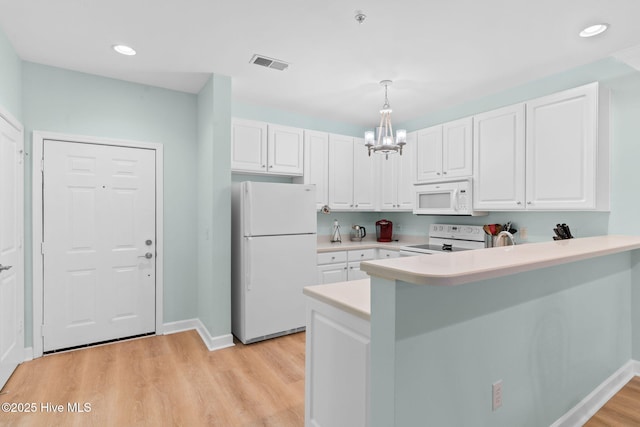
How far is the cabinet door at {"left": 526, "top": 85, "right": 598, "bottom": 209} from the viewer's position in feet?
8.87

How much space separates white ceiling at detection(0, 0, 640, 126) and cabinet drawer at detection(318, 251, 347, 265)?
188 centimetres

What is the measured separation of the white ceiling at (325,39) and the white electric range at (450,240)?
1578mm

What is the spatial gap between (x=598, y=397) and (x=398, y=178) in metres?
3.01

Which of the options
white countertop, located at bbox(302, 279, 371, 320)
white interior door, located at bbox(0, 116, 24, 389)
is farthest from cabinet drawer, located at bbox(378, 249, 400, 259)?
white interior door, located at bbox(0, 116, 24, 389)

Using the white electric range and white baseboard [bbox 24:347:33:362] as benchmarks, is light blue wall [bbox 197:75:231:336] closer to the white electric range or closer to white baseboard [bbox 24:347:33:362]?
white baseboard [bbox 24:347:33:362]

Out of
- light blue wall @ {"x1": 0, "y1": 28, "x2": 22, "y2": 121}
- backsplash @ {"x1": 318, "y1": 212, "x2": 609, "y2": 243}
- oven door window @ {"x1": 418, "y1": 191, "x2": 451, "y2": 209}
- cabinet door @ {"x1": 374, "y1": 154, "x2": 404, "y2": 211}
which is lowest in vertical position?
backsplash @ {"x1": 318, "y1": 212, "x2": 609, "y2": 243}

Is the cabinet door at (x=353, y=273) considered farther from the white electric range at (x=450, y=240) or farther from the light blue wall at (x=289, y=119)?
the light blue wall at (x=289, y=119)

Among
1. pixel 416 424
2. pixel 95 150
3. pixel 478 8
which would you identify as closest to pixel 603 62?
pixel 478 8

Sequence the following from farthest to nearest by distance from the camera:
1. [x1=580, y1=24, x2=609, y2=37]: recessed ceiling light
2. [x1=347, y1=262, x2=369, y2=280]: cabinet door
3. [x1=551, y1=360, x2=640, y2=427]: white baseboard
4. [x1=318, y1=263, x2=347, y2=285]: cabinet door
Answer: [x1=347, y1=262, x2=369, y2=280]: cabinet door → [x1=318, y1=263, x2=347, y2=285]: cabinet door → [x1=580, y1=24, x2=609, y2=37]: recessed ceiling light → [x1=551, y1=360, x2=640, y2=427]: white baseboard

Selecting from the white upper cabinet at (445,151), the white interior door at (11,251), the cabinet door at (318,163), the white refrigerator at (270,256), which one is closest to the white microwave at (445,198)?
the white upper cabinet at (445,151)

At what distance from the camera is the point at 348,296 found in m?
1.62

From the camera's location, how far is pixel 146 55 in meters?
2.78

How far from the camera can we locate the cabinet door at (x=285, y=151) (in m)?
3.93

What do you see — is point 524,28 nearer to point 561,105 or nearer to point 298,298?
point 561,105
